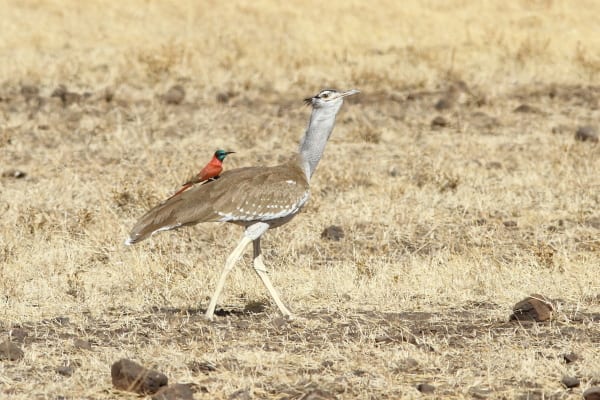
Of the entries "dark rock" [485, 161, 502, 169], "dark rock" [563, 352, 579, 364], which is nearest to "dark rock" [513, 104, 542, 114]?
"dark rock" [485, 161, 502, 169]

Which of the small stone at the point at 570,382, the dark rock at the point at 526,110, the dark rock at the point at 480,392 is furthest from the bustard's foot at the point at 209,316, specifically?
the dark rock at the point at 526,110

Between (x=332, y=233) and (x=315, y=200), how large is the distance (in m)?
1.01

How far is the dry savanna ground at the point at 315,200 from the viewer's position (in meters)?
5.20

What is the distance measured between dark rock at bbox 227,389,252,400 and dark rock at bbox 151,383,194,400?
0.17 metres

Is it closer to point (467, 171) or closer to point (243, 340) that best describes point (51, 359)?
point (243, 340)

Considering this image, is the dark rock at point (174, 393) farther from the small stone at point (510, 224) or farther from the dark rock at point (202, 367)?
the small stone at point (510, 224)

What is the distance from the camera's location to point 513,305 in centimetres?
641

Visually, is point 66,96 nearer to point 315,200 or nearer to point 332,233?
point 315,200

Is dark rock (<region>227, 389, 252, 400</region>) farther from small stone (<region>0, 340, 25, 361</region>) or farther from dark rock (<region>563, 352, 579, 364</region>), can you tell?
dark rock (<region>563, 352, 579, 364</region>)

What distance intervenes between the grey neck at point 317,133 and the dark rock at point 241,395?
1939 mm

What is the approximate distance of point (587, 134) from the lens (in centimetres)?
1187

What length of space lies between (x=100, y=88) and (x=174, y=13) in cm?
614

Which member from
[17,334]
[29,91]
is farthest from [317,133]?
[29,91]

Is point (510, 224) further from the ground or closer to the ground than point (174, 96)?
further from the ground
